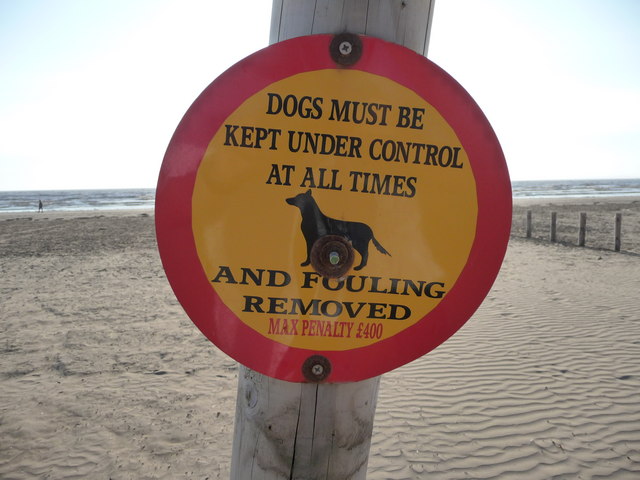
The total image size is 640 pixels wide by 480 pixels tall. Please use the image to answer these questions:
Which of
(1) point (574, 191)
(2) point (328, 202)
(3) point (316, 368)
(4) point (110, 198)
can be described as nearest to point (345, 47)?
(2) point (328, 202)

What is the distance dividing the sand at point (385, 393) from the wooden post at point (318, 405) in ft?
9.53

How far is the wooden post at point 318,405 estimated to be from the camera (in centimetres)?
79

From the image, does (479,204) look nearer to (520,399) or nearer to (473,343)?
(520,399)

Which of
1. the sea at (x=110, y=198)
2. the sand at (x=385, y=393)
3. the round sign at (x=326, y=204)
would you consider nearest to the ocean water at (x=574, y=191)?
the sea at (x=110, y=198)

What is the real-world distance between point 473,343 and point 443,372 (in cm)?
118

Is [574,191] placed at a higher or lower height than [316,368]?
higher

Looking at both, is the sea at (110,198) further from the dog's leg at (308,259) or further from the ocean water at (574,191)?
the dog's leg at (308,259)

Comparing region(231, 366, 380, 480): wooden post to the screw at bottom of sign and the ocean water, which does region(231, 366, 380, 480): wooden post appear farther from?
the ocean water

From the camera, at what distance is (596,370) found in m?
5.25

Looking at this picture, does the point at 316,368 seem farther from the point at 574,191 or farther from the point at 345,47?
the point at 574,191

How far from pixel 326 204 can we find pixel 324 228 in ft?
0.15

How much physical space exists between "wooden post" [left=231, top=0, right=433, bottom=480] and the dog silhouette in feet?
0.91

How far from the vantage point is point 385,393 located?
476 centimetres

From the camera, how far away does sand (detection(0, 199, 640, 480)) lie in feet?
11.5
